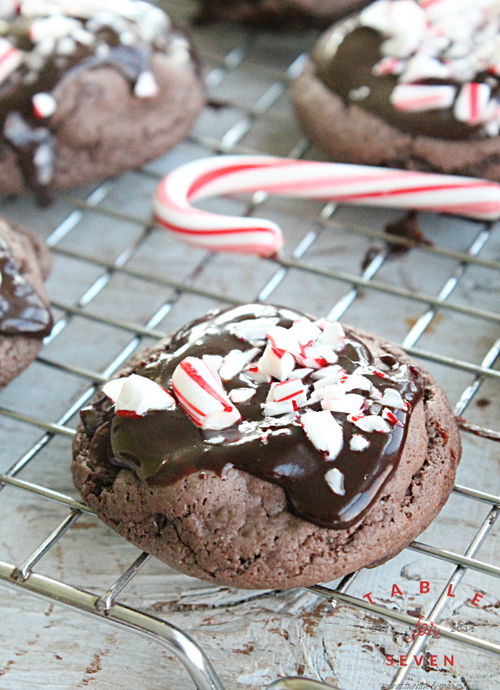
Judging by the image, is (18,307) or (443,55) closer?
(18,307)

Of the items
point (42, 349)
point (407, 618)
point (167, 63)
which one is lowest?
point (407, 618)

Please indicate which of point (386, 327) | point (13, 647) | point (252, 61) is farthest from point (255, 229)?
point (252, 61)

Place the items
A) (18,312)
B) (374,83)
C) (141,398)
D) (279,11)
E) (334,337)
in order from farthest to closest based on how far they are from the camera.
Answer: (279,11) < (374,83) < (18,312) < (334,337) < (141,398)

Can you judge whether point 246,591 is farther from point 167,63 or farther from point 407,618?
point 167,63

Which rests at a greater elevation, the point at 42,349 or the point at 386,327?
the point at 42,349

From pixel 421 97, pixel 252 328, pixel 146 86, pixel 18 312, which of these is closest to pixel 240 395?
pixel 252 328

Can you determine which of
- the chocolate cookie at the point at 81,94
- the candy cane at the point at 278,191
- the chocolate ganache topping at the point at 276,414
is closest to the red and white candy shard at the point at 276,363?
the chocolate ganache topping at the point at 276,414

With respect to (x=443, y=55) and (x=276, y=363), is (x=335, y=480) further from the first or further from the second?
(x=443, y=55)

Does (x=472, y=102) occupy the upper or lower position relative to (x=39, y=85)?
lower
